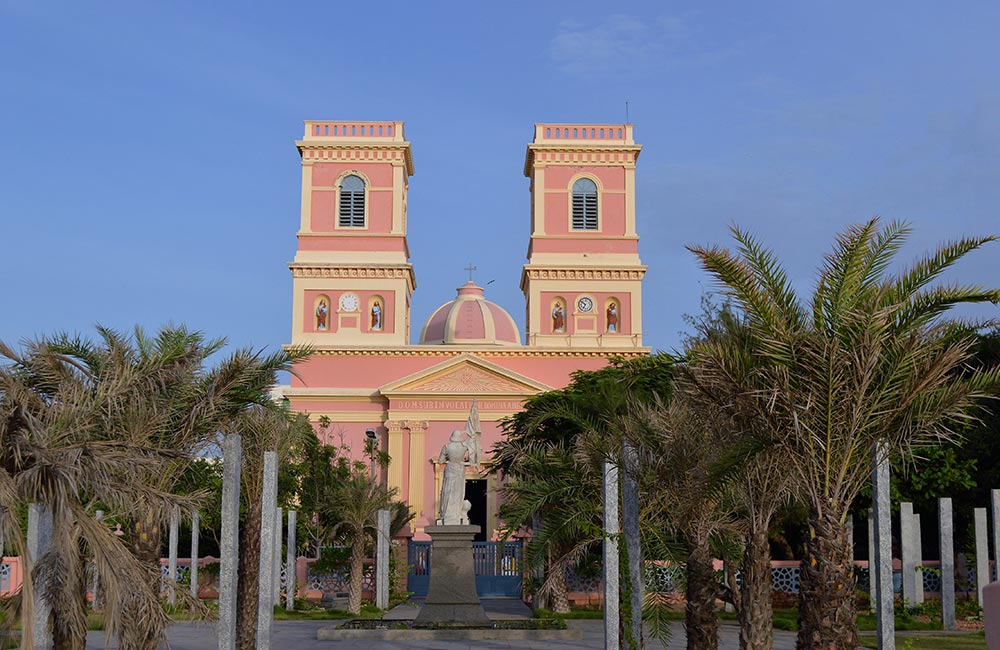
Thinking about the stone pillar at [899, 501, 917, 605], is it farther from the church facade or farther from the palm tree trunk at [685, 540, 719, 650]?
the church facade

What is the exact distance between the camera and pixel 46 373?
1234 centimetres

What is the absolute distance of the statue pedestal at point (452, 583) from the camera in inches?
789

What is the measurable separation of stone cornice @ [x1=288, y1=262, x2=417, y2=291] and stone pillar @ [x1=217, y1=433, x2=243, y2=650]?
36.6 meters

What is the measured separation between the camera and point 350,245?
49375mm

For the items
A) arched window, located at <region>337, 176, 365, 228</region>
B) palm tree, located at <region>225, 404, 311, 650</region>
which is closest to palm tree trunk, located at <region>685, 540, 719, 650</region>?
palm tree, located at <region>225, 404, 311, 650</region>

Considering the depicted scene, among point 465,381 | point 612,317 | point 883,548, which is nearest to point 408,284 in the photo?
point 465,381

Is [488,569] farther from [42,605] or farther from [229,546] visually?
[42,605]

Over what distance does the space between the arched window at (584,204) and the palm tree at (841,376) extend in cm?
3800

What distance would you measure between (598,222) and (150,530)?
126 feet

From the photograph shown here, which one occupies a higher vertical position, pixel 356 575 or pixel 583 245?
pixel 583 245

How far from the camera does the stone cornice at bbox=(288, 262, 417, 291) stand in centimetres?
4869

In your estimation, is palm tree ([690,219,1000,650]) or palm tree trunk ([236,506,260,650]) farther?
palm tree trunk ([236,506,260,650])

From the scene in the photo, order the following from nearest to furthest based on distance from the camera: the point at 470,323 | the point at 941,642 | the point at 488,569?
1. the point at 941,642
2. the point at 488,569
3. the point at 470,323

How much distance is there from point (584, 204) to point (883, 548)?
38759 mm
